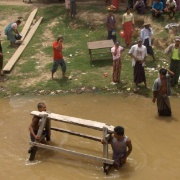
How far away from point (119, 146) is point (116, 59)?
441 centimetres

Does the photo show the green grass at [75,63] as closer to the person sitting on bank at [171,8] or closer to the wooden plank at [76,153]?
the person sitting on bank at [171,8]

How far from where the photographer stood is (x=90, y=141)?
27.8 feet

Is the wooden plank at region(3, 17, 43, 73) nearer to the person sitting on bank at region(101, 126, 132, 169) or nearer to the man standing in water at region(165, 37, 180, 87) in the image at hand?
the man standing in water at region(165, 37, 180, 87)

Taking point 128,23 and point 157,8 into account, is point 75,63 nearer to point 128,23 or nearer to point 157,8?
point 128,23

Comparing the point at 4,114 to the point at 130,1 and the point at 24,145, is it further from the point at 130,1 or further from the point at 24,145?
the point at 130,1

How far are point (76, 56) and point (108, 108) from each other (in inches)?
147

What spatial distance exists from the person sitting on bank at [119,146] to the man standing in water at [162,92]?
236 centimetres

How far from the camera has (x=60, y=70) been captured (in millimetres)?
12266

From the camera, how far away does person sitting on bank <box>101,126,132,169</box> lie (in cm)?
681

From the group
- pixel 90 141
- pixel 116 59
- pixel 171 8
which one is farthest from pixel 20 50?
pixel 90 141

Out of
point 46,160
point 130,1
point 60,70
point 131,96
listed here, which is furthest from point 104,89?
point 130,1

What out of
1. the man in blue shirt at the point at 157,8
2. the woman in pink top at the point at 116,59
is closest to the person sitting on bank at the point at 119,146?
the woman in pink top at the point at 116,59

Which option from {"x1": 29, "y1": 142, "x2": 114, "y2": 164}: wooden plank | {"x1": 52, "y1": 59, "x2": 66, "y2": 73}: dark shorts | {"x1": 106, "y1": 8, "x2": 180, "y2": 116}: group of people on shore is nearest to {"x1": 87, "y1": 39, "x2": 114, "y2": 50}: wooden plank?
{"x1": 106, "y1": 8, "x2": 180, "y2": 116}: group of people on shore

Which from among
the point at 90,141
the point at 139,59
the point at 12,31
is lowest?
the point at 90,141
